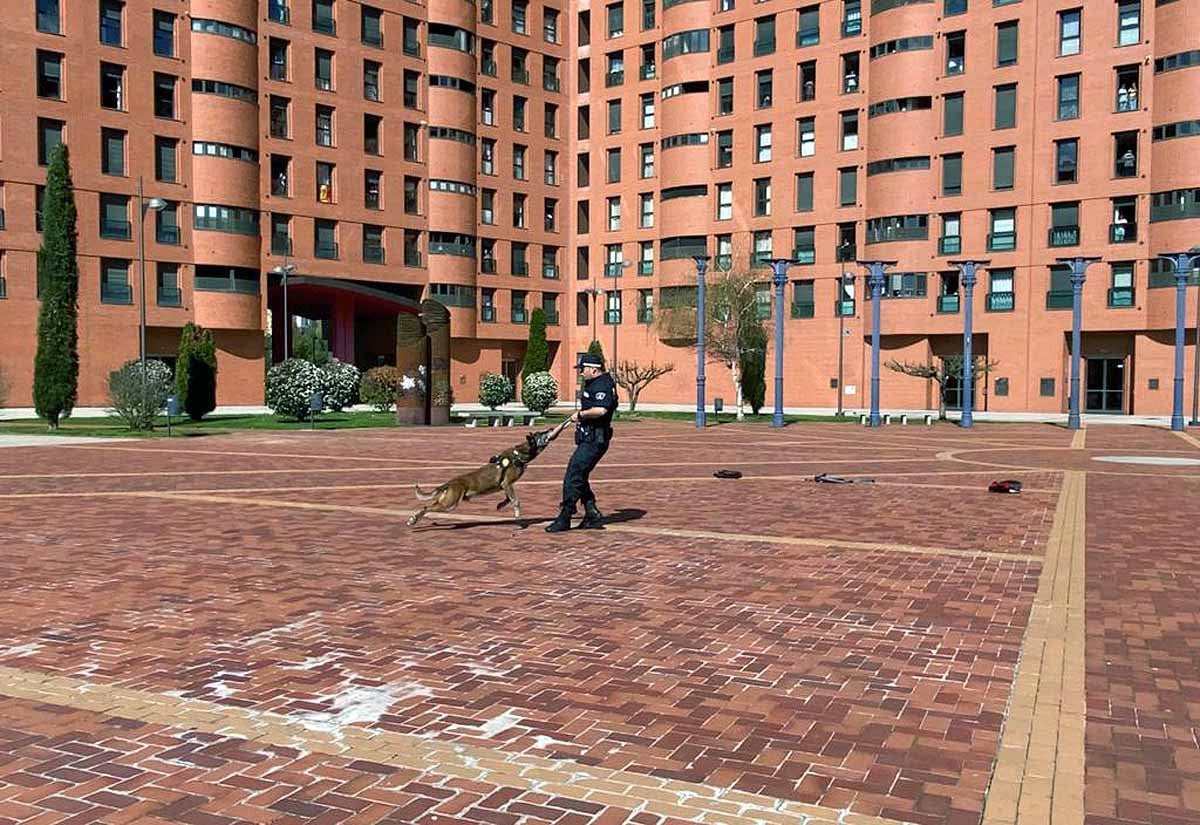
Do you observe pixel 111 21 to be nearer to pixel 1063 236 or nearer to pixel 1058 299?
pixel 1063 236

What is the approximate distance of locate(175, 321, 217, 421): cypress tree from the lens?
35.5 m

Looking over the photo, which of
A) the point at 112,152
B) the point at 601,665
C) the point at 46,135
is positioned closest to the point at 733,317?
the point at 112,152

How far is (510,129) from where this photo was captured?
6212 cm

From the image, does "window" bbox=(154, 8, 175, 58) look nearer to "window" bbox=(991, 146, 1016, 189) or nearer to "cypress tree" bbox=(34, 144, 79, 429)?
"cypress tree" bbox=(34, 144, 79, 429)

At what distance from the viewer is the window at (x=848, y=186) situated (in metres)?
53.6

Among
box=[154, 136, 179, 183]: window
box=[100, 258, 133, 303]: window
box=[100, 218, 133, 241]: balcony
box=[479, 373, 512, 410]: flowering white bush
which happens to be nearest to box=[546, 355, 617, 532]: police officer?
box=[479, 373, 512, 410]: flowering white bush

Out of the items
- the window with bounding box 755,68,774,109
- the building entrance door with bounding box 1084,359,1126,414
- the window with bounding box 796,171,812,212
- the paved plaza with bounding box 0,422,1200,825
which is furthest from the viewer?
the window with bounding box 755,68,774,109

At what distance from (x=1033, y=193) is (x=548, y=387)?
2521 centimetres

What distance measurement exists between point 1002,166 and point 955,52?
6280 mm

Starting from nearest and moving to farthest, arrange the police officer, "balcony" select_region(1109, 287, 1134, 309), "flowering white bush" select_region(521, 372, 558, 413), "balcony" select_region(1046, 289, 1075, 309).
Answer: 1. the police officer
2. "flowering white bush" select_region(521, 372, 558, 413)
3. "balcony" select_region(1109, 287, 1134, 309)
4. "balcony" select_region(1046, 289, 1075, 309)

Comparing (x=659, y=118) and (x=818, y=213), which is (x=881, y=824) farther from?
(x=659, y=118)

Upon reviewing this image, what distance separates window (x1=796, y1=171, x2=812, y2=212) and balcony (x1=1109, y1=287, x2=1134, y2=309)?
15.4 m

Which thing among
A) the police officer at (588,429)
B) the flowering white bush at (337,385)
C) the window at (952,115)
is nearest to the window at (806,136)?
the window at (952,115)

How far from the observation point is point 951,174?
50719 mm
